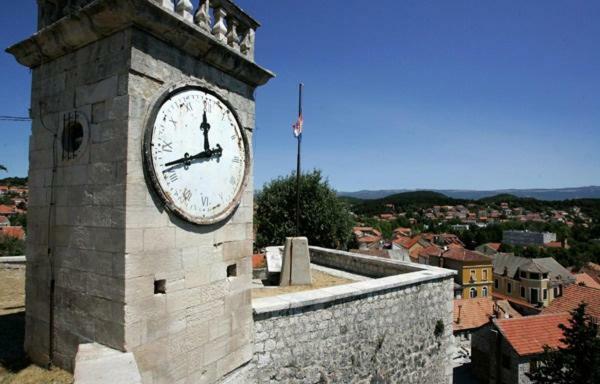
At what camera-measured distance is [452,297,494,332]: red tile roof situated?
29.0 m

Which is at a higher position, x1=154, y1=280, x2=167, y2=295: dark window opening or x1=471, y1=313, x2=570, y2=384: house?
x1=154, y1=280, x2=167, y2=295: dark window opening

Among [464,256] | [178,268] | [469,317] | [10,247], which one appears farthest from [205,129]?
[464,256]

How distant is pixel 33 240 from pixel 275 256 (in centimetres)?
728

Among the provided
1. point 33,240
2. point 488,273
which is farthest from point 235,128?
point 488,273

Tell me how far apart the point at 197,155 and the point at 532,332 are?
2342 centimetres

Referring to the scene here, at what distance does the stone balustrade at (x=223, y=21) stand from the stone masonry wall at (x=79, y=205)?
2.55 ft

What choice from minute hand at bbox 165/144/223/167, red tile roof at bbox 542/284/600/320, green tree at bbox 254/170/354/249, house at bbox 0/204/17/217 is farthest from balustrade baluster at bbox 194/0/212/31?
house at bbox 0/204/17/217

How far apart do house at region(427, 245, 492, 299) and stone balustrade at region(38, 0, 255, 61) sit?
46796 millimetres

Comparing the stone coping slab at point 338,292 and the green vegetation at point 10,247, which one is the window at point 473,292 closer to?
the stone coping slab at point 338,292

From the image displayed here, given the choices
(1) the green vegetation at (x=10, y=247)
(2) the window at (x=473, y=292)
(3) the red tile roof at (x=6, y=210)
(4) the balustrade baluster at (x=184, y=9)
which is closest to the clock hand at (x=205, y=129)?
(4) the balustrade baluster at (x=184, y=9)

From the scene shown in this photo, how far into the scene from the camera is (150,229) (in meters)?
3.62

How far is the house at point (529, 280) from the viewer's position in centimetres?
4512

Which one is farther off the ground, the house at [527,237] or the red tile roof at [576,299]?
the red tile roof at [576,299]

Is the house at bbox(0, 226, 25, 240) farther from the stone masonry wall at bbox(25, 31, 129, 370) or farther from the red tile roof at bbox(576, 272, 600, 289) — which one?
the red tile roof at bbox(576, 272, 600, 289)
